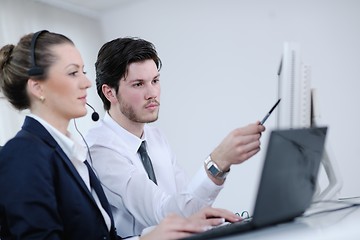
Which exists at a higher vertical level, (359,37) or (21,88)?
(359,37)

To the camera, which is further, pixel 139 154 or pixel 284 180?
pixel 139 154

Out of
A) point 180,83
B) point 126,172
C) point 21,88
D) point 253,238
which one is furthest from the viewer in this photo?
point 180,83

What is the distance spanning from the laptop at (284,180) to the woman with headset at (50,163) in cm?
17

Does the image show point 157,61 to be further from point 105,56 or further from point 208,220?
point 208,220

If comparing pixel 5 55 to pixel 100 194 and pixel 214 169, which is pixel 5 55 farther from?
pixel 214 169

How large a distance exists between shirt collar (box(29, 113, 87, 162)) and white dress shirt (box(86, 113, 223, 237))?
0.21 metres

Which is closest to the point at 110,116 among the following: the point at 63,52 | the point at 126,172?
the point at 126,172

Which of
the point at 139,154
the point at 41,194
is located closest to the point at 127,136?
the point at 139,154

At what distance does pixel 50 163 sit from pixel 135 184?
35cm

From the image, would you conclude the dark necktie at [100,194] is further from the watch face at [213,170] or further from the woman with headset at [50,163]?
the watch face at [213,170]

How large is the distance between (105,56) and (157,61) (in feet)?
0.74

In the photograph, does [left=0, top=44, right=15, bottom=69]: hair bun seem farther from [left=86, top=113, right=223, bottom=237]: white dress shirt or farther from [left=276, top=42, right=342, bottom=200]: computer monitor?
[left=276, top=42, right=342, bottom=200]: computer monitor

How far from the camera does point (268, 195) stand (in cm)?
72

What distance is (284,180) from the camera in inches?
29.7
